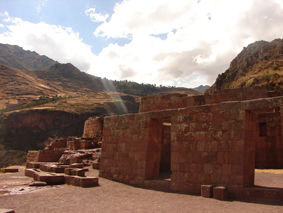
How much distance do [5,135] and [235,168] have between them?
188 feet

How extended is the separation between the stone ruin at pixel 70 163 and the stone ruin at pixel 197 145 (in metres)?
1.88

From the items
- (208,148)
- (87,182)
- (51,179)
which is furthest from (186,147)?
(51,179)

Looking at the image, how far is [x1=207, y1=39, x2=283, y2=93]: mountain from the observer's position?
45656mm

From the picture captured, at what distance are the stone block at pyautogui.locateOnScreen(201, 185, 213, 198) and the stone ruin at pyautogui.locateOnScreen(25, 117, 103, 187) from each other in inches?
173

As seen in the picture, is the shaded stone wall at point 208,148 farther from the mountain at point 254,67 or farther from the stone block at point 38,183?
the mountain at point 254,67

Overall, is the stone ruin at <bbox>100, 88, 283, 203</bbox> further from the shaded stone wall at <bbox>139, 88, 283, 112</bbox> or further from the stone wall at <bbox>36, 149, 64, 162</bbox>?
the stone wall at <bbox>36, 149, 64, 162</bbox>

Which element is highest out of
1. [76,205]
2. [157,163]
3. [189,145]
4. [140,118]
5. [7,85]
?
[7,85]

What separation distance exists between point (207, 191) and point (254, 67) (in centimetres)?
5243

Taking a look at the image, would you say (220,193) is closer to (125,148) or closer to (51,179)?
(125,148)

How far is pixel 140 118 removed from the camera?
36.1 feet

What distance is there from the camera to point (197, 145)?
880 centimetres

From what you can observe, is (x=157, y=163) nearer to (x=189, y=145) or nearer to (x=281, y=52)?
(x=189, y=145)

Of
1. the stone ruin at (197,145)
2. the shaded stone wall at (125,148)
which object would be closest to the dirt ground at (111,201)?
the stone ruin at (197,145)

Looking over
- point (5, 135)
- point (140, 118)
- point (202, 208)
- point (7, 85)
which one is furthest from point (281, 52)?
point (7, 85)
